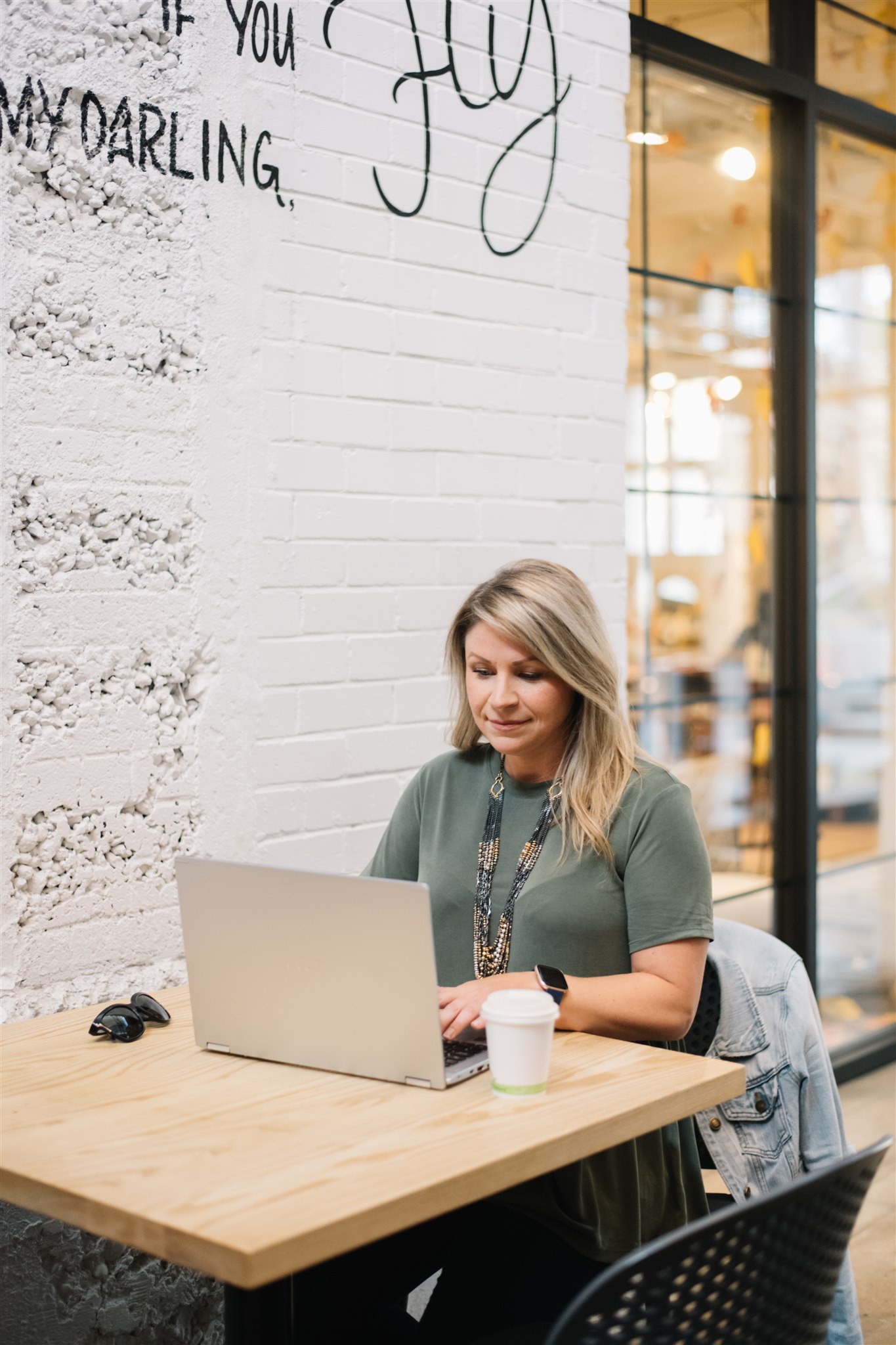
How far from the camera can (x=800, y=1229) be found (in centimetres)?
110

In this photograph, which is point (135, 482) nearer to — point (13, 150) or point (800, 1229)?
point (13, 150)

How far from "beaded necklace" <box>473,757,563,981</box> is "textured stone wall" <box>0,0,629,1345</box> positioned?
0.48 metres

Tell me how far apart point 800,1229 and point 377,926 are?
0.52 metres

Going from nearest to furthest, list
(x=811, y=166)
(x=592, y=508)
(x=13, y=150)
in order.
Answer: (x=13, y=150)
(x=592, y=508)
(x=811, y=166)

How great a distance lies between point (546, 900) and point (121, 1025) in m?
0.55

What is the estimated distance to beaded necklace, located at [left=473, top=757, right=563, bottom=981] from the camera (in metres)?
1.89

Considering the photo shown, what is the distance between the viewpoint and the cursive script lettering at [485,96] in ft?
8.21

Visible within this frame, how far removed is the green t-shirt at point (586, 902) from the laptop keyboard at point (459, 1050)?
176 millimetres

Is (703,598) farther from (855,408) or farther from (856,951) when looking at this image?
(856,951)

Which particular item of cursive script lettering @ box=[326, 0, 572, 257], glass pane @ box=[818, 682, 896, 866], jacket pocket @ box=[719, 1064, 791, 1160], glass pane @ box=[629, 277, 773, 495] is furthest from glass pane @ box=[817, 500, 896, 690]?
jacket pocket @ box=[719, 1064, 791, 1160]

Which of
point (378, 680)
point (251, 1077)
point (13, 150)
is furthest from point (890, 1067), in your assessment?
point (13, 150)

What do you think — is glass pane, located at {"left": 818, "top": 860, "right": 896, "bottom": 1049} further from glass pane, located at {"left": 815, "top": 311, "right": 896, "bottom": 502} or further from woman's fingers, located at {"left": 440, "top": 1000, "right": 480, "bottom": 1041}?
woman's fingers, located at {"left": 440, "top": 1000, "right": 480, "bottom": 1041}

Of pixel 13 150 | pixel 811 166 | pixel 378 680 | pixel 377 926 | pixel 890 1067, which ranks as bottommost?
pixel 890 1067

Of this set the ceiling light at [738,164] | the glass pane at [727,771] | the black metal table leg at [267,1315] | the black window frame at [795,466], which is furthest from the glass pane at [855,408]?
the black metal table leg at [267,1315]
